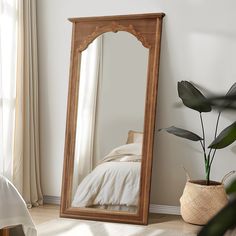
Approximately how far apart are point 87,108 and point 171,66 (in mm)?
895

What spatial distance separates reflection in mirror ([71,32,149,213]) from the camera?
12.3ft

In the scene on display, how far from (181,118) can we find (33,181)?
1.61 meters

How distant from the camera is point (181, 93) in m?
3.54

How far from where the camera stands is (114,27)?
3895 millimetres

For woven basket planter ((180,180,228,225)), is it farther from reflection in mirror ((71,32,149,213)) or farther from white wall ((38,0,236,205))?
reflection in mirror ((71,32,149,213))

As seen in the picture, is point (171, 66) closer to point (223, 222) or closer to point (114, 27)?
point (114, 27)

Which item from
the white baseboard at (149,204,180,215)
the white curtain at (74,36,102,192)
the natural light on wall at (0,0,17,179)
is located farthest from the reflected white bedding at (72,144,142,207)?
the natural light on wall at (0,0,17,179)

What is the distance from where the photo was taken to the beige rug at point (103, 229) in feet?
10.7

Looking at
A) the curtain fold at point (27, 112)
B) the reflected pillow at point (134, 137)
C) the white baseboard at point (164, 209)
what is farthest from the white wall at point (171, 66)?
the reflected pillow at point (134, 137)

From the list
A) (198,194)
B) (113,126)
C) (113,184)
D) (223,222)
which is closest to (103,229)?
(113,184)

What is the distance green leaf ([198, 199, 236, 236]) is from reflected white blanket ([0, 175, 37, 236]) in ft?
7.56

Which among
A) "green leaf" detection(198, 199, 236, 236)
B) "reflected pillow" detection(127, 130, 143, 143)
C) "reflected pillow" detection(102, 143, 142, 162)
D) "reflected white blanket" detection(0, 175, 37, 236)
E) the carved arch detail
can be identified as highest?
the carved arch detail

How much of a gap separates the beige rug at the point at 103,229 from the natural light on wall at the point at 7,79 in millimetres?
769

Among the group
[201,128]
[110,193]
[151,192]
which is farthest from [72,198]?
[201,128]
